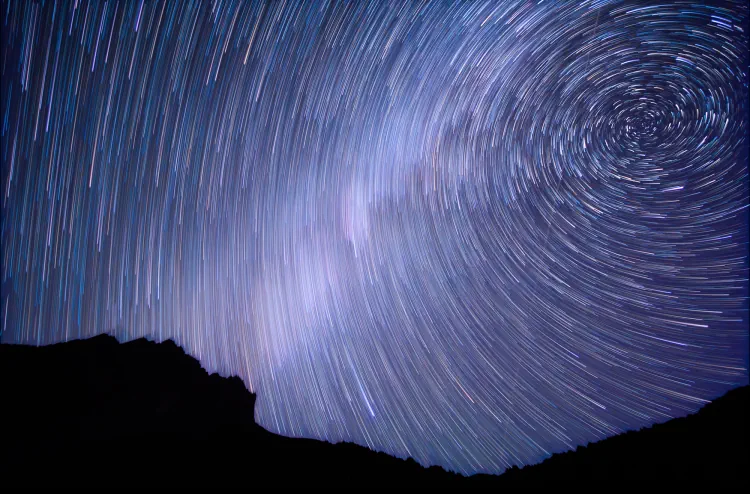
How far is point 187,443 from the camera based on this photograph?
1659 cm

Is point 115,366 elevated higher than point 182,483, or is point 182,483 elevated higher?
point 115,366

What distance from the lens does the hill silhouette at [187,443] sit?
13602mm

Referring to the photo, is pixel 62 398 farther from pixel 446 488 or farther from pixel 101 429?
pixel 446 488

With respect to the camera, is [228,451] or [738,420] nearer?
[738,420]

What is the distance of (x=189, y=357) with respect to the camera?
2223 centimetres

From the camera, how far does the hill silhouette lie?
44.6ft

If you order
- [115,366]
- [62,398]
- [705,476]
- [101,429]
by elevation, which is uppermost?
[115,366]

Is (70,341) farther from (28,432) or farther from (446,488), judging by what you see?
(446,488)

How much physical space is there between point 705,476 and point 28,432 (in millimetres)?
24367

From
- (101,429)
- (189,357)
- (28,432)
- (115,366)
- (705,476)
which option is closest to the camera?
(705,476)

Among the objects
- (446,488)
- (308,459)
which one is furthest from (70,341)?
(446,488)

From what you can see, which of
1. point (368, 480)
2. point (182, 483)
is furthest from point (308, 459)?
point (182, 483)

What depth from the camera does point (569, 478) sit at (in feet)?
52.1

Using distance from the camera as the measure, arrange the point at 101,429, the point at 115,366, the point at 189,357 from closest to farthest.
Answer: the point at 101,429
the point at 115,366
the point at 189,357
